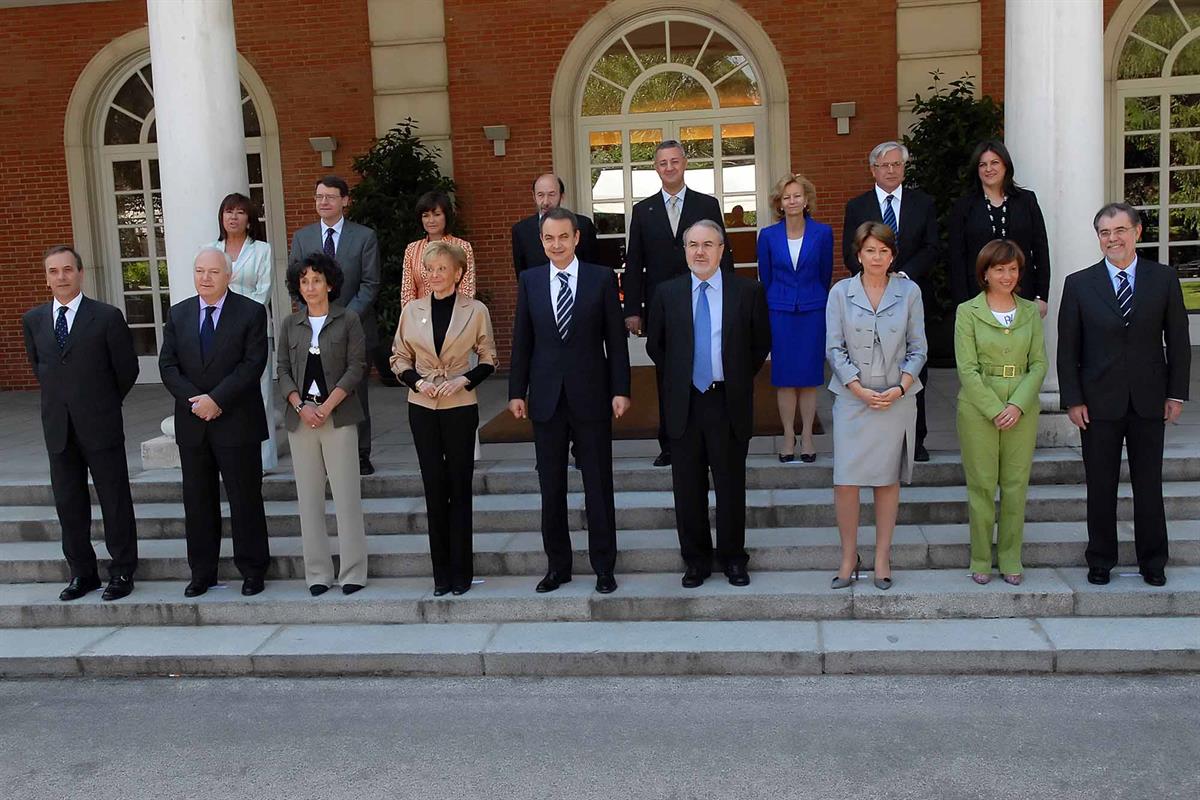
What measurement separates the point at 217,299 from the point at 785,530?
10.3 feet

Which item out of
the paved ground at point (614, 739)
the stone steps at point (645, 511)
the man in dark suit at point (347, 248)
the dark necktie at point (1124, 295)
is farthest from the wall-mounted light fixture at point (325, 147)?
the dark necktie at point (1124, 295)

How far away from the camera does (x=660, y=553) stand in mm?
5801

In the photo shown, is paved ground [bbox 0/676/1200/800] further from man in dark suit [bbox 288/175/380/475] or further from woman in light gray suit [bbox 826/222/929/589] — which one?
man in dark suit [bbox 288/175/380/475]

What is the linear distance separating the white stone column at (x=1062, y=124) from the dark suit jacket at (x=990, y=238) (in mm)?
564

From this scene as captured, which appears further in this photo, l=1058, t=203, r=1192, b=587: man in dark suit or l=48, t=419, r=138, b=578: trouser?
l=48, t=419, r=138, b=578: trouser

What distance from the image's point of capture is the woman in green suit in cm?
513

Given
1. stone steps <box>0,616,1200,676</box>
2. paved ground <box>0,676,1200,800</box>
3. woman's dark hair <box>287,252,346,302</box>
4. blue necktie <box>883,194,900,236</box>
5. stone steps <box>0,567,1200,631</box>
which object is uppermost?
blue necktie <box>883,194,900,236</box>

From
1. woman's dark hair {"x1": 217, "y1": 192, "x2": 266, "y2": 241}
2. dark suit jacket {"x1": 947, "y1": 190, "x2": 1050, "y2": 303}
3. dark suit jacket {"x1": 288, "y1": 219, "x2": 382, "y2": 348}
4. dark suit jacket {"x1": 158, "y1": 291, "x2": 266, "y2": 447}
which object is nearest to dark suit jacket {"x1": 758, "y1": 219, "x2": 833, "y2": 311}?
dark suit jacket {"x1": 947, "y1": 190, "x2": 1050, "y2": 303}

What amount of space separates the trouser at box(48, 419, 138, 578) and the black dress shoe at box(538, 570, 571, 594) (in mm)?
2176

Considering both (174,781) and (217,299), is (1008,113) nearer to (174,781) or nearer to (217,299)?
(217,299)

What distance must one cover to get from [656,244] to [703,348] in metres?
1.28

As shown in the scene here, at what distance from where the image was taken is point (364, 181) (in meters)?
11.0

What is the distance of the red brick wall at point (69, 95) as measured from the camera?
11789 mm

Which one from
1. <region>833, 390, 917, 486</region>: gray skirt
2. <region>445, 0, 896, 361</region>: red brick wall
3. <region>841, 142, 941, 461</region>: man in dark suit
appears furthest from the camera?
<region>445, 0, 896, 361</region>: red brick wall
